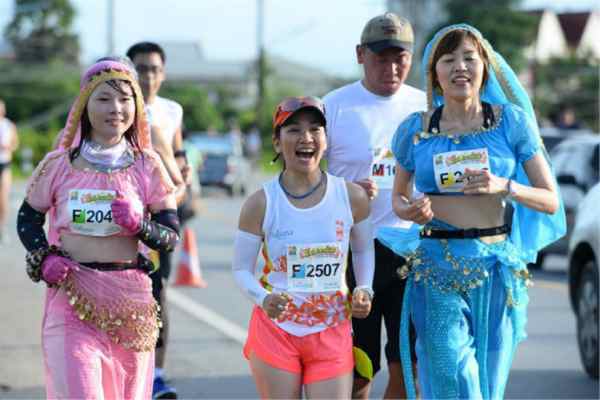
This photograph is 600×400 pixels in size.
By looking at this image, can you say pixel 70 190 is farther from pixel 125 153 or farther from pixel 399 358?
pixel 399 358

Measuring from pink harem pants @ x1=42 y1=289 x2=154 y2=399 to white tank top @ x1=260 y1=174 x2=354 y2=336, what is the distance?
0.65 meters

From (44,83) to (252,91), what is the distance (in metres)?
36.1

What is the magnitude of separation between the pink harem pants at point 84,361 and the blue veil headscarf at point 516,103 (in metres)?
1.74

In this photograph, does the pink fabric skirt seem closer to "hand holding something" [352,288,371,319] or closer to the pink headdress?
the pink headdress

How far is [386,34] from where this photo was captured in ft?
23.0

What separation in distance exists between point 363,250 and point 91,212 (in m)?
1.18

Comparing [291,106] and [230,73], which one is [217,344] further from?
[230,73]

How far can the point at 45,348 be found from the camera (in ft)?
19.2

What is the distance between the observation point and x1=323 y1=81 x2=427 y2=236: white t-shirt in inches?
279

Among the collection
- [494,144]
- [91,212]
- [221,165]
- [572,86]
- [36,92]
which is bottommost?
[36,92]


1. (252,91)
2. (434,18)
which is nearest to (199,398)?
(434,18)

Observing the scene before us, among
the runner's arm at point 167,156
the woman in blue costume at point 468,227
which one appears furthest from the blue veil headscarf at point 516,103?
the runner's arm at point 167,156

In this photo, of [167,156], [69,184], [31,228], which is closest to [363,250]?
[69,184]

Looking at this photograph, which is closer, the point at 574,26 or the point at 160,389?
the point at 160,389
